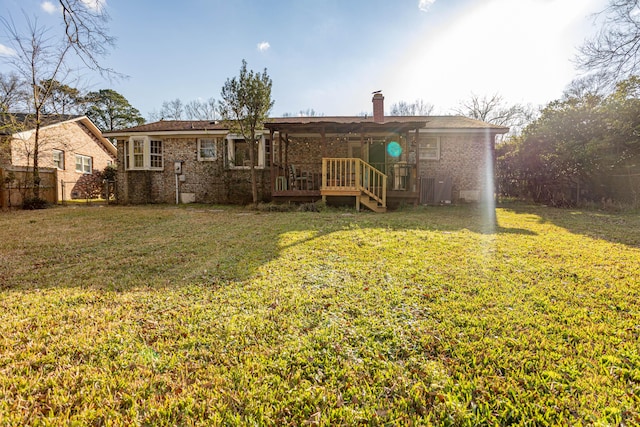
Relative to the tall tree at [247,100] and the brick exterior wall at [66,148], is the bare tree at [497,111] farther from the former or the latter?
the brick exterior wall at [66,148]

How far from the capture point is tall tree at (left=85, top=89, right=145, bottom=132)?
29109mm

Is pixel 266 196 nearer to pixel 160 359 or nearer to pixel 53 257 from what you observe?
pixel 53 257

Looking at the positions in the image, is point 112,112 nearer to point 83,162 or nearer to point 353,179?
point 83,162

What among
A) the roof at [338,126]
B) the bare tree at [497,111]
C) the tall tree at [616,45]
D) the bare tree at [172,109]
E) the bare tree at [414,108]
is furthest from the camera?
the bare tree at [172,109]

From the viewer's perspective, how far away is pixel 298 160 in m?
13.2

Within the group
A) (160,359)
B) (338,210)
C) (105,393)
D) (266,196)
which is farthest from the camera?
(266,196)

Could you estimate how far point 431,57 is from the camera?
9.35 m

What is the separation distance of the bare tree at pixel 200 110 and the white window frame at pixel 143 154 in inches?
685

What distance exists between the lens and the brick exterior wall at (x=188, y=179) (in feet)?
44.2

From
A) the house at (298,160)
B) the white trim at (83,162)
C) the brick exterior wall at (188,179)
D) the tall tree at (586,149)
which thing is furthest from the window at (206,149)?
the tall tree at (586,149)

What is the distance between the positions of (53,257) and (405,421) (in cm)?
525

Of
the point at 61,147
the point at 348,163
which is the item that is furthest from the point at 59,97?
the point at 348,163

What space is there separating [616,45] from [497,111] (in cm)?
1813

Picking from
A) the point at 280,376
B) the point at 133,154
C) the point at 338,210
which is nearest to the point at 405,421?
the point at 280,376
